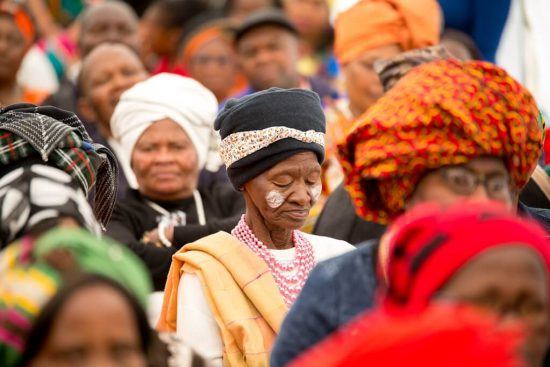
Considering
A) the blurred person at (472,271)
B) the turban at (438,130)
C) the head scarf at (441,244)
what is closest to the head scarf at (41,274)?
the blurred person at (472,271)

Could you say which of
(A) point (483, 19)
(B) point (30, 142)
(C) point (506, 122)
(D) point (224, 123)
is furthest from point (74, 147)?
(A) point (483, 19)

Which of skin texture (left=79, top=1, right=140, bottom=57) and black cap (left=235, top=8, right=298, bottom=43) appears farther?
skin texture (left=79, top=1, right=140, bottom=57)

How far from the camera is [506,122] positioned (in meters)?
4.52

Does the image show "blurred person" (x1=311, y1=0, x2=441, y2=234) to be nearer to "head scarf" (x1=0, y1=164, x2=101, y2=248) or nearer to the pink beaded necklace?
the pink beaded necklace

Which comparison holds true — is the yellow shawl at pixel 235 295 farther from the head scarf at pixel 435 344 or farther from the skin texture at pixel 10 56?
the skin texture at pixel 10 56

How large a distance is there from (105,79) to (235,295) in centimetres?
387

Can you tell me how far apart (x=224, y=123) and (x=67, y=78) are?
509cm

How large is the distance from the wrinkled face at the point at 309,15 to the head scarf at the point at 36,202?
8.57m

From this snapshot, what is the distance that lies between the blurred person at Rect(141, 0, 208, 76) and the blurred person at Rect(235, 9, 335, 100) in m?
2.75

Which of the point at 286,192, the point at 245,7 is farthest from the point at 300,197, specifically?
the point at 245,7

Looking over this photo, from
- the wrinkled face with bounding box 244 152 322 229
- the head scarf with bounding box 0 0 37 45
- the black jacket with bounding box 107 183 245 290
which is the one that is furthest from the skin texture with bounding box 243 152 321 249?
the head scarf with bounding box 0 0 37 45

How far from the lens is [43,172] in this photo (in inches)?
177

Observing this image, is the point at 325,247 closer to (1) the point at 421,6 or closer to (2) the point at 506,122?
(2) the point at 506,122

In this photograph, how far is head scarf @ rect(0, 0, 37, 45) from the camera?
10.1 m
